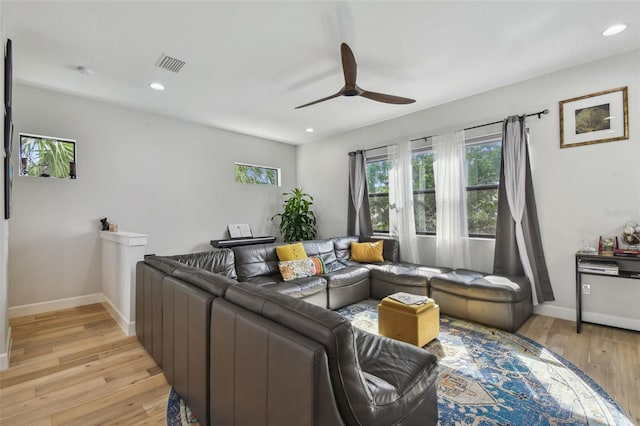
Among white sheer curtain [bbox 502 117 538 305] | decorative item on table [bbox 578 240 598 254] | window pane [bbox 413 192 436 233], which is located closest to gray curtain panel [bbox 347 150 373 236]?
window pane [bbox 413 192 436 233]

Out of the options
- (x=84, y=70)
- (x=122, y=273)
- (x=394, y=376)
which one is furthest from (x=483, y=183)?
(x=84, y=70)

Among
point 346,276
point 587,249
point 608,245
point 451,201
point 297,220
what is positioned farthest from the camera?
point 297,220

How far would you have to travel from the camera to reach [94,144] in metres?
3.95

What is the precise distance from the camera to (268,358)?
1.09m

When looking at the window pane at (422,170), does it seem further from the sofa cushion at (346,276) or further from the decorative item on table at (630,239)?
the decorative item on table at (630,239)

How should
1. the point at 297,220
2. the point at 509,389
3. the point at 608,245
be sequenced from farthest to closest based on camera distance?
the point at 297,220
the point at 608,245
the point at 509,389

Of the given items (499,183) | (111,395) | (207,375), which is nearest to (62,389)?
(111,395)

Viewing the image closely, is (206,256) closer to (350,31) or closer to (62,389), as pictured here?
(62,389)

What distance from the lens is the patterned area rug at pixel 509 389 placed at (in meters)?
1.70

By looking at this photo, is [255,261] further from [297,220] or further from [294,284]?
[297,220]

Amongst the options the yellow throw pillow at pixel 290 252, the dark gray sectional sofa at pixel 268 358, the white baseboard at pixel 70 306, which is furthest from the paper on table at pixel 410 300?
the white baseboard at pixel 70 306

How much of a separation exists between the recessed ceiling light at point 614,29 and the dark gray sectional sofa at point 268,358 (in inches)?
129

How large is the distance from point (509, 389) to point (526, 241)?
2.03 m

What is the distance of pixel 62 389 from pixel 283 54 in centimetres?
331
